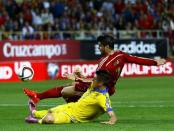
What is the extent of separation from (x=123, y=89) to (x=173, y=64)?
22.1 feet

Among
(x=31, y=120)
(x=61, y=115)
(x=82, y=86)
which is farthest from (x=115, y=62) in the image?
(x=31, y=120)

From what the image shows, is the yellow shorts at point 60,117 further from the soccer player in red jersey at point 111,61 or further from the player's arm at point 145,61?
the player's arm at point 145,61

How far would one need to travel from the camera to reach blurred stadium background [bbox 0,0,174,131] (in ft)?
91.4

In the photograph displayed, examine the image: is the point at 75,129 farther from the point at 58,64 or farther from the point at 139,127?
the point at 58,64

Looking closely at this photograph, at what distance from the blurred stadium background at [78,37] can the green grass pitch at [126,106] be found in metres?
0.10

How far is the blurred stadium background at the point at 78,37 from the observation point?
27.8 metres

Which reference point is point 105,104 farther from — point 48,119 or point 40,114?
point 40,114

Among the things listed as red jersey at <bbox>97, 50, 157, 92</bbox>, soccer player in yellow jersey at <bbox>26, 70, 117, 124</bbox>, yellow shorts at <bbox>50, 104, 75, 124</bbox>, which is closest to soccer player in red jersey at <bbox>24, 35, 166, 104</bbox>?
red jersey at <bbox>97, 50, 157, 92</bbox>

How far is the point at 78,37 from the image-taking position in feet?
108

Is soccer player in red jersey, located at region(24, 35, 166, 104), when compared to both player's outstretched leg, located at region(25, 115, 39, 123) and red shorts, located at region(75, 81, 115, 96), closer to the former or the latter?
red shorts, located at region(75, 81, 115, 96)

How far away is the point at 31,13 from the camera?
33.2 meters

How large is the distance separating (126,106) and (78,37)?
15.6 meters

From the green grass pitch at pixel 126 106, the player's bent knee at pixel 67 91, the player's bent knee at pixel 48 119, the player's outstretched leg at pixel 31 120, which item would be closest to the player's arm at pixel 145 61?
the green grass pitch at pixel 126 106

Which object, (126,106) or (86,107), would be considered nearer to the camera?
(86,107)
